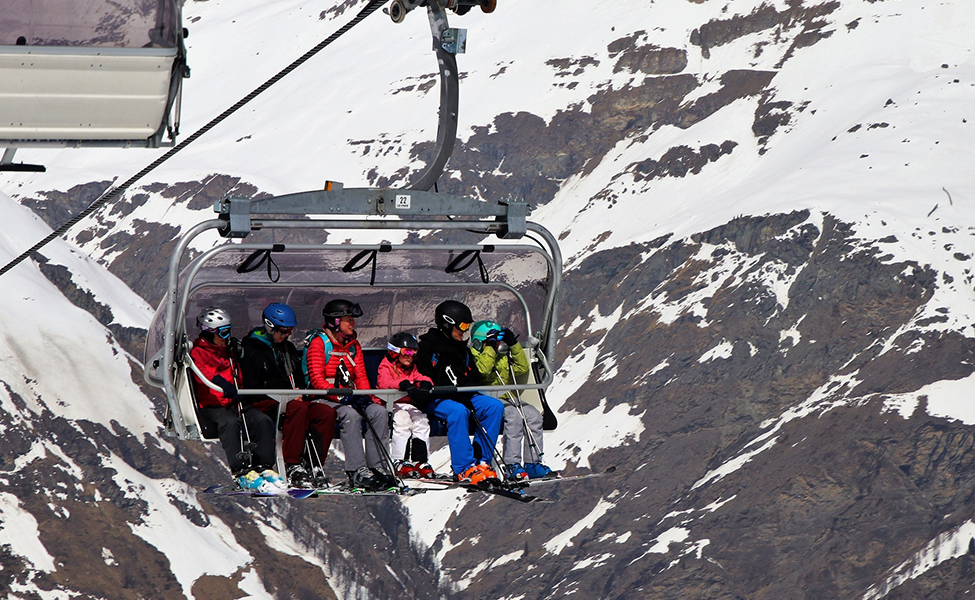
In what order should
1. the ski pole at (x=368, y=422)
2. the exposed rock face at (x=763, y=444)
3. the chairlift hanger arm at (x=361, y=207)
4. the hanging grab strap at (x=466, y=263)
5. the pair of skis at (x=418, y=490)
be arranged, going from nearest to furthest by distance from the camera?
the chairlift hanger arm at (x=361, y=207)
the pair of skis at (x=418, y=490)
the ski pole at (x=368, y=422)
the hanging grab strap at (x=466, y=263)
the exposed rock face at (x=763, y=444)

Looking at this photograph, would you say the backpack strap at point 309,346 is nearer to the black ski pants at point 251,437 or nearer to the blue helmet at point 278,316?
the blue helmet at point 278,316

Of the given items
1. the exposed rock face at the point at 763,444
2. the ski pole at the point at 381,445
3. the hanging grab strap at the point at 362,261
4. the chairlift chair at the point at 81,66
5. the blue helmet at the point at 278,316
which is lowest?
the exposed rock face at the point at 763,444

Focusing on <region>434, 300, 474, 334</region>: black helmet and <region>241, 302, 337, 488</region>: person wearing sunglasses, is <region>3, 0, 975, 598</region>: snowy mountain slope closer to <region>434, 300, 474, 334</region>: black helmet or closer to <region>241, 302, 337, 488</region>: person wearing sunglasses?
<region>434, 300, 474, 334</region>: black helmet

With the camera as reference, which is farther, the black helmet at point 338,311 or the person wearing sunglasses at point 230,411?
the black helmet at point 338,311

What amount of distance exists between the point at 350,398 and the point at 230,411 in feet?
3.51

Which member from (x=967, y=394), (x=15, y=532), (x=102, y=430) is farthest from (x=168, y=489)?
(x=967, y=394)

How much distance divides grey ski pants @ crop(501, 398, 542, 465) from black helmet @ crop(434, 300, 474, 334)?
856 millimetres

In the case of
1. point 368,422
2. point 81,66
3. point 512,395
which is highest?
point 81,66

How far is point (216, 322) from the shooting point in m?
12.7

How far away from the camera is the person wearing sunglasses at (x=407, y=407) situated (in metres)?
12.6

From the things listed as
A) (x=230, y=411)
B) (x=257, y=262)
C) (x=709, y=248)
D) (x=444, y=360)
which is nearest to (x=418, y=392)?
(x=444, y=360)

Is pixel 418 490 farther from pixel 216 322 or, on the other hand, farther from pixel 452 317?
pixel 216 322

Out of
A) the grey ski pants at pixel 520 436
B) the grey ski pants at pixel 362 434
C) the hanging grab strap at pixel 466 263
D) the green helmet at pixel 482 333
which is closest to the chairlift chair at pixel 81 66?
the grey ski pants at pixel 362 434

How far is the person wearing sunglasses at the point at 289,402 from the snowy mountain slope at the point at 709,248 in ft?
406
